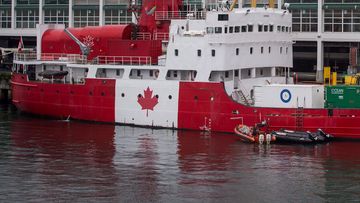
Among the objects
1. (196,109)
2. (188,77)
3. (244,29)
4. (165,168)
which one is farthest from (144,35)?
(165,168)

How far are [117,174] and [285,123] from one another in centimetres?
1267

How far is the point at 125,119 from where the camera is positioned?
5391cm

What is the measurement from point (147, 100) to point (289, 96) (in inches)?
349

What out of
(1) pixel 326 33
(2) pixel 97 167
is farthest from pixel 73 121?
(1) pixel 326 33

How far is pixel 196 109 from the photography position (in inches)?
2008

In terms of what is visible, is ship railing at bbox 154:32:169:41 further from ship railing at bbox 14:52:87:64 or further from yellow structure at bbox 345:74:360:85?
yellow structure at bbox 345:74:360:85

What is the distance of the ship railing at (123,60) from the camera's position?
54219 mm

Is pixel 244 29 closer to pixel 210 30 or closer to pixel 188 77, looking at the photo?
pixel 210 30

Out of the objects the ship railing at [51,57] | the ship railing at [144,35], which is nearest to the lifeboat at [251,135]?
the ship railing at [144,35]

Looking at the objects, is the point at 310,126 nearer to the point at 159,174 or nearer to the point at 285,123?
the point at 285,123

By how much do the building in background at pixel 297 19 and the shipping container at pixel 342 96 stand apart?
34.6ft

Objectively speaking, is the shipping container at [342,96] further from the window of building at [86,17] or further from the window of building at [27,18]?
the window of building at [27,18]

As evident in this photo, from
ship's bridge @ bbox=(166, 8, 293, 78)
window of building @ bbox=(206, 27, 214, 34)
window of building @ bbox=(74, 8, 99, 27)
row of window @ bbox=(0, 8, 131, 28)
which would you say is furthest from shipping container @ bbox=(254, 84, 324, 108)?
window of building @ bbox=(74, 8, 99, 27)

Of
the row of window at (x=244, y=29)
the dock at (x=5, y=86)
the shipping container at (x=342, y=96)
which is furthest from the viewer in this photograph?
the dock at (x=5, y=86)
